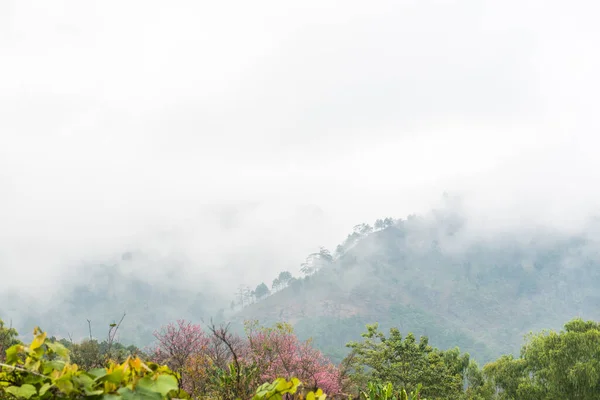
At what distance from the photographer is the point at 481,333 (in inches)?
7859

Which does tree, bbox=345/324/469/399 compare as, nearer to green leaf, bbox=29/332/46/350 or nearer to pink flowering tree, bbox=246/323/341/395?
pink flowering tree, bbox=246/323/341/395

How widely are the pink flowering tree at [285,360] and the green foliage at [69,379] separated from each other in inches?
717

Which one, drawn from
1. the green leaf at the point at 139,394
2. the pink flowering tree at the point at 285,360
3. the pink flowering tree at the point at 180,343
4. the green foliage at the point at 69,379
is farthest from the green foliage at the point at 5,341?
the pink flowering tree at the point at 285,360

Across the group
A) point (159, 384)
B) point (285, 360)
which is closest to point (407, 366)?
point (285, 360)

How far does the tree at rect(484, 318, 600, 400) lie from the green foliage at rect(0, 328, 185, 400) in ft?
108

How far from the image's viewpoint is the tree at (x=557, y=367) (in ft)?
86.8

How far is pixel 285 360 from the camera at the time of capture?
21438 mm

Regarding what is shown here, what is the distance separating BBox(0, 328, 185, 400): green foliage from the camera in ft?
4.82

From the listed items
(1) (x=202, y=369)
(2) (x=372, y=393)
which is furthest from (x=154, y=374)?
(1) (x=202, y=369)

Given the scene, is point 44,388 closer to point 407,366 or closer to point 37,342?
point 37,342

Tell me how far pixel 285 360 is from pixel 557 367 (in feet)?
66.2

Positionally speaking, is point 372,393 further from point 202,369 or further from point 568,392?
point 568,392

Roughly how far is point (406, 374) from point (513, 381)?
10315 millimetres

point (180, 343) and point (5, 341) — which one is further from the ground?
point (5, 341)
